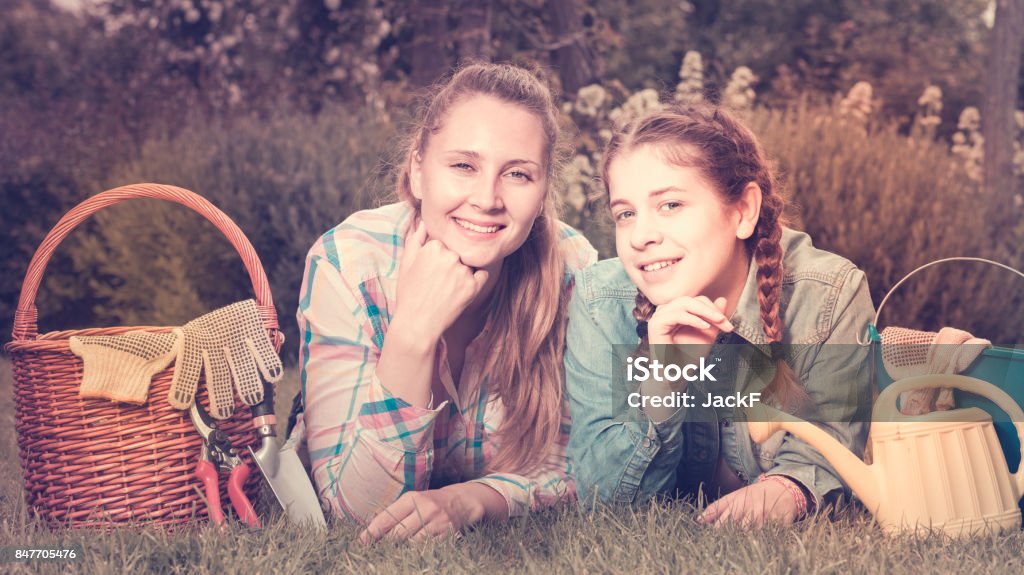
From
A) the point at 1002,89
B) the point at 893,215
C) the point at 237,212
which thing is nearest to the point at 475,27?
the point at 237,212

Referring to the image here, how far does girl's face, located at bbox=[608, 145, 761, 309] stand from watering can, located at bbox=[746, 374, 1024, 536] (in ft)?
1.25

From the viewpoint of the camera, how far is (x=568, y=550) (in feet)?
6.43

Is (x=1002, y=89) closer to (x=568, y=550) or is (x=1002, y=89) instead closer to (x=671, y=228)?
(x=671, y=228)

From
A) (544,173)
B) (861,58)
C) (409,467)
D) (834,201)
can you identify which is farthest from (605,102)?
(861,58)

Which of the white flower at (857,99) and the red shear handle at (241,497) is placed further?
the white flower at (857,99)

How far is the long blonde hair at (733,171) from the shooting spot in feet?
7.36

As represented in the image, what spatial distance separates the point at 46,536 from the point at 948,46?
13200mm

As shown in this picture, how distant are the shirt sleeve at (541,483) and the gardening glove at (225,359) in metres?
0.60

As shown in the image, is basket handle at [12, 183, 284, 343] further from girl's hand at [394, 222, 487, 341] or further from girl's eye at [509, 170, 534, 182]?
girl's eye at [509, 170, 534, 182]

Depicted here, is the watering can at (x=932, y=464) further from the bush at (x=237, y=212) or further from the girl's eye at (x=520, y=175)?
the bush at (x=237, y=212)

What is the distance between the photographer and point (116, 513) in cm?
222

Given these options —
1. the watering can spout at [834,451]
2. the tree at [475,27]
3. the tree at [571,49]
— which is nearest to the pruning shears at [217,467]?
the watering can spout at [834,451]

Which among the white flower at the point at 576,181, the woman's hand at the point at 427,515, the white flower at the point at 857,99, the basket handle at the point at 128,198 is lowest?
the woman's hand at the point at 427,515

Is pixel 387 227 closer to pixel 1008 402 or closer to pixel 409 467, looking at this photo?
pixel 409 467
